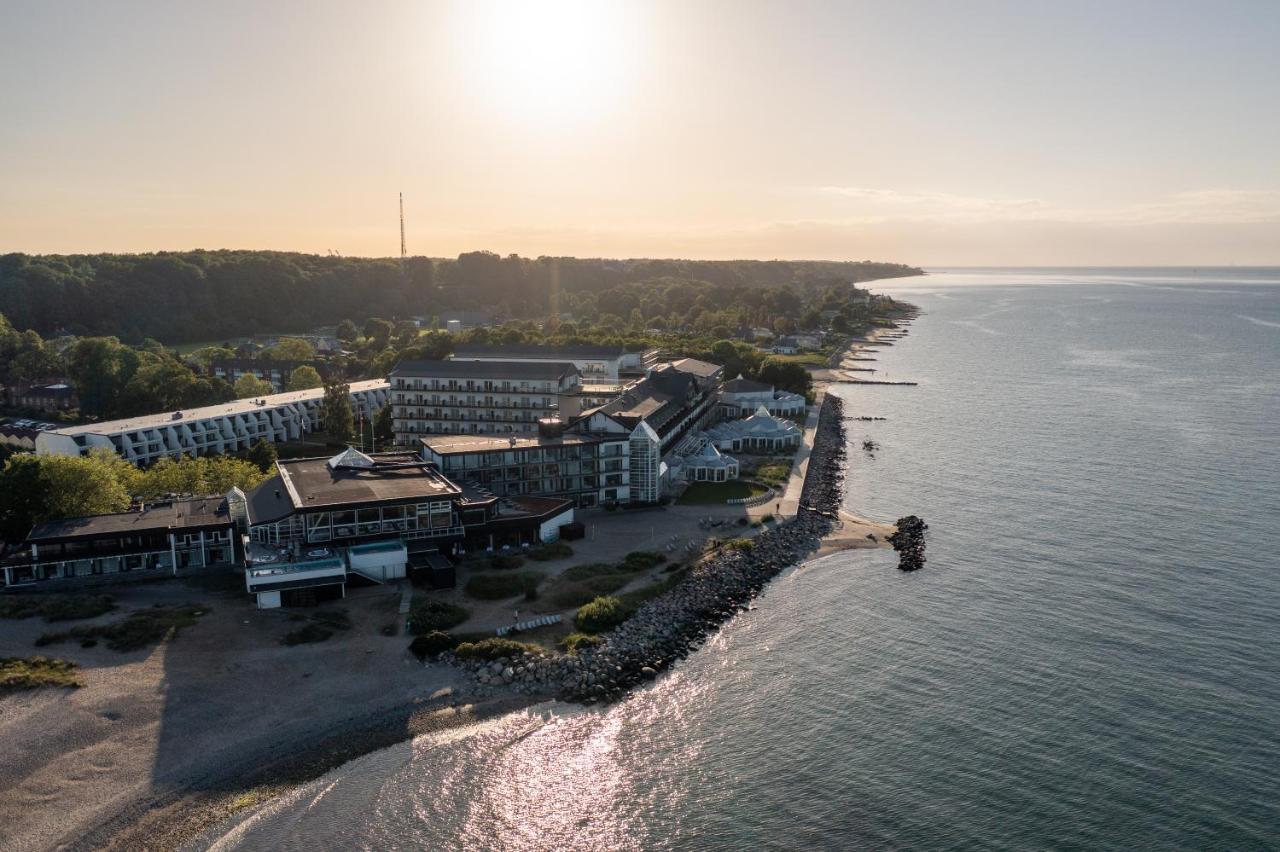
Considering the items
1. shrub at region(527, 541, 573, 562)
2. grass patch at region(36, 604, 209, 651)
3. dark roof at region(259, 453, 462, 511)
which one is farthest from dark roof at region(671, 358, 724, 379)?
grass patch at region(36, 604, 209, 651)

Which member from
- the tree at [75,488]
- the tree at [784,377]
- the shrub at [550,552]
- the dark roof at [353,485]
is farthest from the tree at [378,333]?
the shrub at [550,552]

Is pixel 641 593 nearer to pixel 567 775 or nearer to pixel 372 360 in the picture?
pixel 567 775

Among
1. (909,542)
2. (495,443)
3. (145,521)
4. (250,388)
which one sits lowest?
(909,542)

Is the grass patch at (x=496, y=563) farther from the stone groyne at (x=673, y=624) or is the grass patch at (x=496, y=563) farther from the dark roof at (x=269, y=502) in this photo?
the dark roof at (x=269, y=502)

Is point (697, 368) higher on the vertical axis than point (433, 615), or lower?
higher

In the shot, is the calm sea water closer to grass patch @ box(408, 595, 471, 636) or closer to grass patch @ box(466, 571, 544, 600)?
grass patch @ box(408, 595, 471, 636)

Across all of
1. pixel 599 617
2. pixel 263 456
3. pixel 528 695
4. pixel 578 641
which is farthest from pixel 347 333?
pixel 528 695

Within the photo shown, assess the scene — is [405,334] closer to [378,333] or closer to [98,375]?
[378,333]
